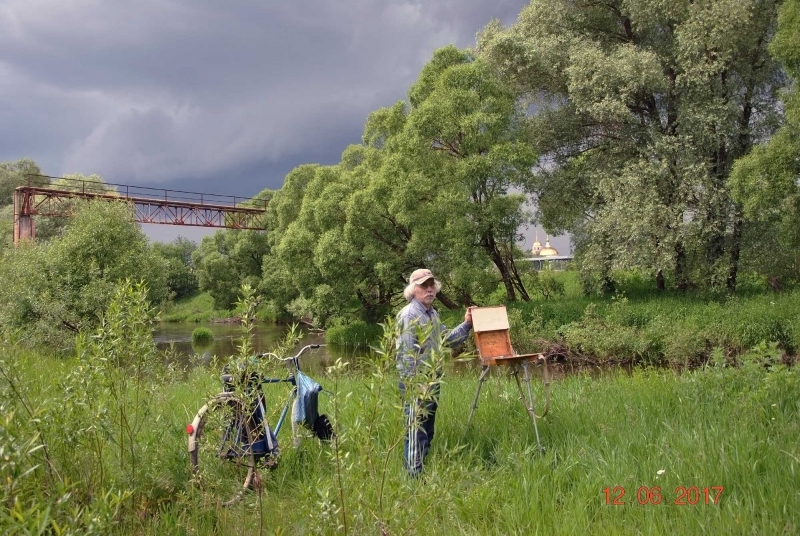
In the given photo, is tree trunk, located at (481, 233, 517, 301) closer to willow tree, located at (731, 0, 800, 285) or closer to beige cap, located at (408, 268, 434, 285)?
willow tree, located at (731, 0, 800, 285)

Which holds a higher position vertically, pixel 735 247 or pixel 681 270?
pixel 735 247

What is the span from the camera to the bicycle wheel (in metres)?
3.38

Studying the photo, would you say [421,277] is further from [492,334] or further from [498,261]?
[498,261]

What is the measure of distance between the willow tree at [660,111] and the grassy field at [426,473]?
37.2 ft

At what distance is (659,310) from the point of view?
15.6 m

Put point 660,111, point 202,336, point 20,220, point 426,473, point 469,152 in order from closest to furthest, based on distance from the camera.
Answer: point 426,473 → point 660,111 → point 469,152 → point 202,336 → point 20,220

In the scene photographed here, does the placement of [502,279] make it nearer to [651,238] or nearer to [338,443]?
[651,238]

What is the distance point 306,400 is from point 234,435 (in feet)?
2.17

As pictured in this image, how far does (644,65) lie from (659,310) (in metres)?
6.86

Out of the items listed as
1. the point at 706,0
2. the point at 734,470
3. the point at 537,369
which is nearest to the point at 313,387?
the point at 734,470

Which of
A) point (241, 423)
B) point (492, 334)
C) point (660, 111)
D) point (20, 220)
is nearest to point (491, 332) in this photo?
point (492, 334)

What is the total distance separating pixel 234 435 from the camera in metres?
3.75

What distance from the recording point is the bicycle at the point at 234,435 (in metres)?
3.30

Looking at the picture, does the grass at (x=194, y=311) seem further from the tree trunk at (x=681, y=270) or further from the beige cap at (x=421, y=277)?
the beige cap at (x=421, y=277)
